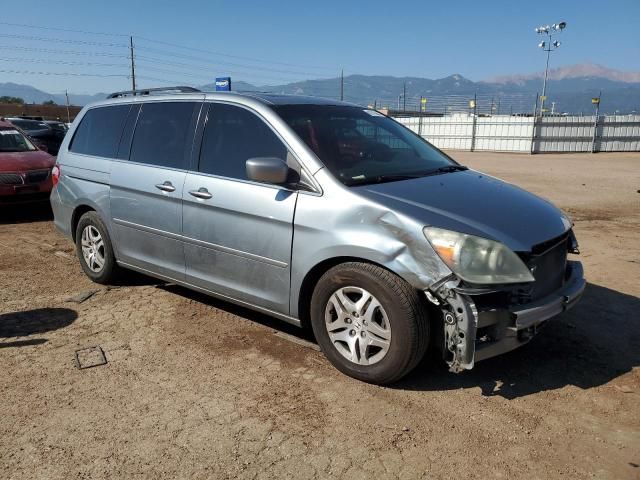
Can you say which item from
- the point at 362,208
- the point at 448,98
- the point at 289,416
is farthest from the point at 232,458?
the point at 448,98

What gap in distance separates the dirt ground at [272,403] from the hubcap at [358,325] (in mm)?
214

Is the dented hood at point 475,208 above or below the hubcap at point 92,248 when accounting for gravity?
above

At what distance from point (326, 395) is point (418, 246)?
3.59 feet

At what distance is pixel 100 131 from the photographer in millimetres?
5336

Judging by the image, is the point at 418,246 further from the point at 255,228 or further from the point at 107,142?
the point at 107,142

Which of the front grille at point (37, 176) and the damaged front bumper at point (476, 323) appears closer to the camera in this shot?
the damaged front bumper at point (476, 323)

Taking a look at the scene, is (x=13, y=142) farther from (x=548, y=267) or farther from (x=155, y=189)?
(x=548, y=267)

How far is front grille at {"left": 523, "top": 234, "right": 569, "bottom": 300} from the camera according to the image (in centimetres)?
324

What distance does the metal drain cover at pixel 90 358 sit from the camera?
3736mm

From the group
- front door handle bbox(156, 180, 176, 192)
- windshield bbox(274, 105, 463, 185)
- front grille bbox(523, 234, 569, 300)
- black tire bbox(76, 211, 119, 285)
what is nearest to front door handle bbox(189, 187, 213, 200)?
front door handle bbox(156, 180, 176, 192)

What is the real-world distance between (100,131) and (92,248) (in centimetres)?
117

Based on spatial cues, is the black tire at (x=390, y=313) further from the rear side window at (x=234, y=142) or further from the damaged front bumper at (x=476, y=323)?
the rear side window at (x=234, y=142)

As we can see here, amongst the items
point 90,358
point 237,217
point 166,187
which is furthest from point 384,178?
point 90,358

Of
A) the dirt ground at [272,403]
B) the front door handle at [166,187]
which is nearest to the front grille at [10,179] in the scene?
the dirt ground at [272,403]
